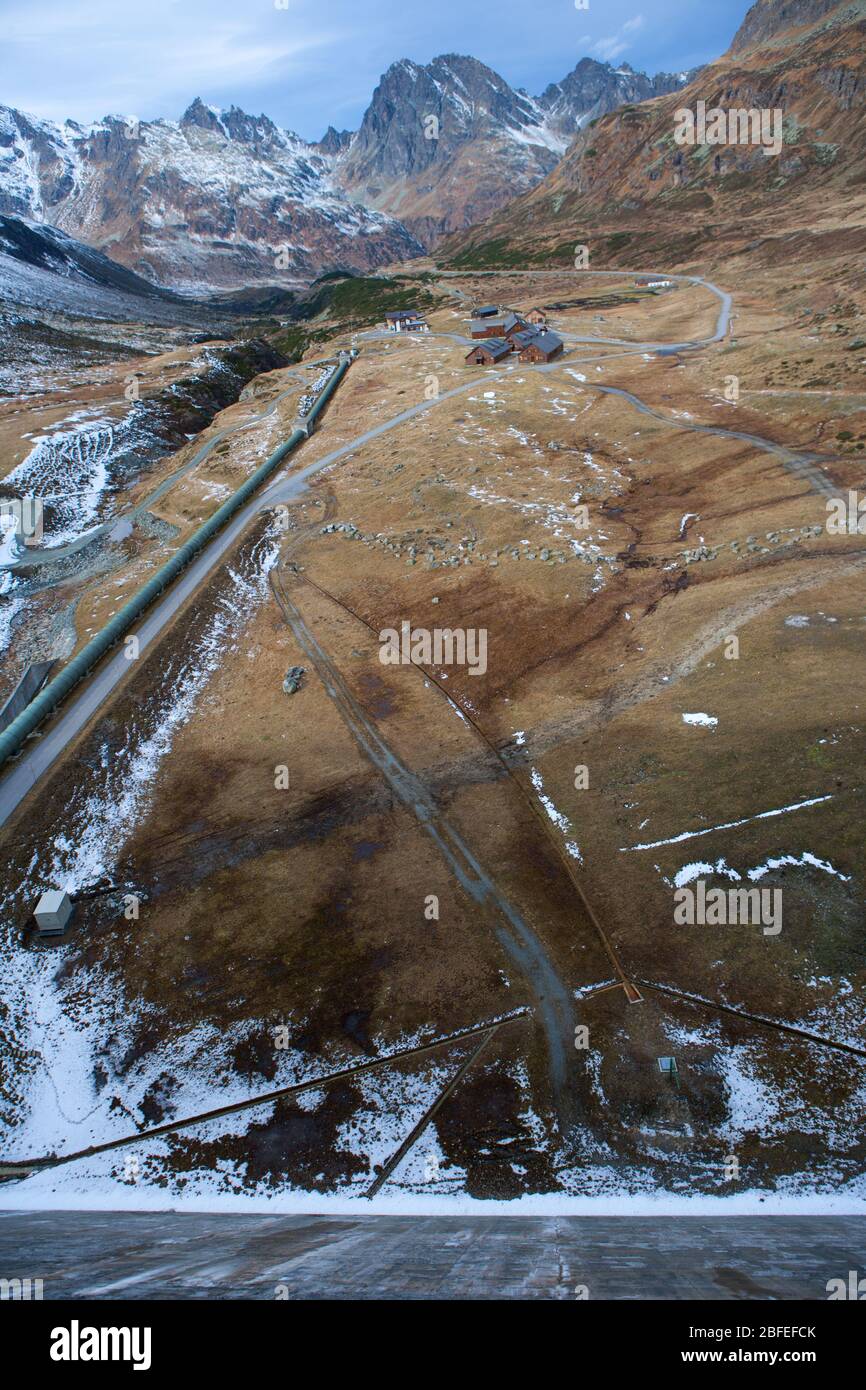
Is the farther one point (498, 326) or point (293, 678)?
point (498, 326)

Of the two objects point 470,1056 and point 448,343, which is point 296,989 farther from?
point 448,343

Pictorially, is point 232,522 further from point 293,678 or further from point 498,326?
point 498,326

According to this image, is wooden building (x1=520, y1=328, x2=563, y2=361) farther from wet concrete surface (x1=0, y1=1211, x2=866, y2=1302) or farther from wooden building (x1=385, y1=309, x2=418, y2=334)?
wet concrete surface (x1=0, y1=1211, x2=866, y2=1302)

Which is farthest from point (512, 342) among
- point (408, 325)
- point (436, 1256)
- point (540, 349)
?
point (436, 1256)

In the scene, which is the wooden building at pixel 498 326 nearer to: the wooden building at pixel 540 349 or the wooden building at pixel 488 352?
the wooden building at pixel 488 352

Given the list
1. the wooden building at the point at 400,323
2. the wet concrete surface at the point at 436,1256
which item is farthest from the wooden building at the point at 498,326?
the wet concrete surface at the point at 436,1256
